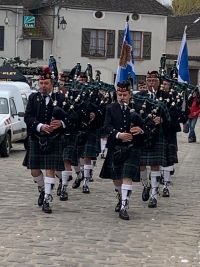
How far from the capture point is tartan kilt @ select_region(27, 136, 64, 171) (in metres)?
9.55

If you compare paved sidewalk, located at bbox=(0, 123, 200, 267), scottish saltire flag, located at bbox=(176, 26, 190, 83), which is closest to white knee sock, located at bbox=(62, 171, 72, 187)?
paved sidewalk, located at bbox=(0, 123, 200, 267)

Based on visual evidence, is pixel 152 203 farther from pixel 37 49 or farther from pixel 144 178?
pixel 37 49

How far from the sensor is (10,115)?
1847 centimetres

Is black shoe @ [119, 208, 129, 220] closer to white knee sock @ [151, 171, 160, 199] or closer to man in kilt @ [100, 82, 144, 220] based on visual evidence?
man in kilt @ [100, 82, 144, 220]

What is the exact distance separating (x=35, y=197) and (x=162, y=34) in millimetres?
36760

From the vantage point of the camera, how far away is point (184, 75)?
14.3 metres

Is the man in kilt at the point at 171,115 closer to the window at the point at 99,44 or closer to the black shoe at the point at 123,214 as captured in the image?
the black shoe at the point at 123,214

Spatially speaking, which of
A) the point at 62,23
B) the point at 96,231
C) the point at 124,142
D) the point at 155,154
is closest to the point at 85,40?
the point at 62,23

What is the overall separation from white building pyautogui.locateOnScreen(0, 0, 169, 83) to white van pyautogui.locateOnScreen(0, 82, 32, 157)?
2260 centimetres

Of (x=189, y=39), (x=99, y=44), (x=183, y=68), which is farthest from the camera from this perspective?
(x=189, y=39)

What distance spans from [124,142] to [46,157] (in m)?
1.07

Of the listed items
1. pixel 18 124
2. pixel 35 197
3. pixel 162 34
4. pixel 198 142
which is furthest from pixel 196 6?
pixel 35 197

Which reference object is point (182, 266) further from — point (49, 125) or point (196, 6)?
point (196, 6)

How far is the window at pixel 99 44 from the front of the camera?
4425 centimetres
